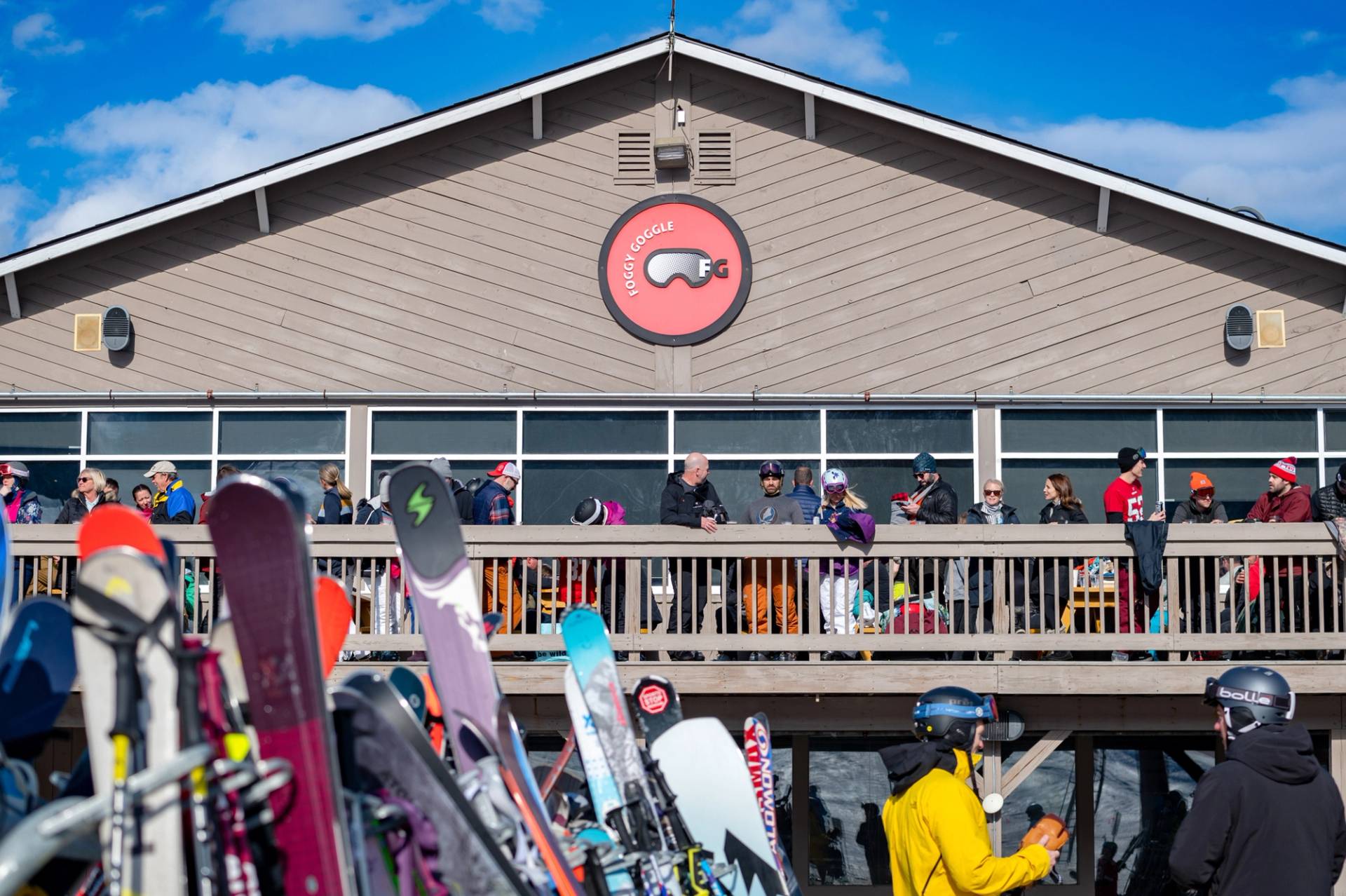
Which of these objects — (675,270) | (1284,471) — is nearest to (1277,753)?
(1284,471)

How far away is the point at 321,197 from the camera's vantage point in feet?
40.1

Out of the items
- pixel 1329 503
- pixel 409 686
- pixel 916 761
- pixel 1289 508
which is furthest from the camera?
pixel 1289 508

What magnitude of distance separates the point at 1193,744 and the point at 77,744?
33.2 feet

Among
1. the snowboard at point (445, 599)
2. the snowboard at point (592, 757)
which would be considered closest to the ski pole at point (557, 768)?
the snowboard at point (592, 757)

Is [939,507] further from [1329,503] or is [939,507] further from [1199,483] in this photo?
[1329,503]

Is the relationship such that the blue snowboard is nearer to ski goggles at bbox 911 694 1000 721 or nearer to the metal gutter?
ski goggles at bbox 911 694 1000 721

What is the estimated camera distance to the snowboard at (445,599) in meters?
3.77

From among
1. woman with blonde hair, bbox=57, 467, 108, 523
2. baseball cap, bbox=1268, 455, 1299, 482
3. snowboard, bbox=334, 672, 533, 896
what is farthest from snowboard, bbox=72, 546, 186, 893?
baseball cap, bbox=1268, 455, 1299, 482

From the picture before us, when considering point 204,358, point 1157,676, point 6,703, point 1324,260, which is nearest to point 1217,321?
point 1324,260

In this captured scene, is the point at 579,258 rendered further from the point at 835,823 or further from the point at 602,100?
the point at 835,823

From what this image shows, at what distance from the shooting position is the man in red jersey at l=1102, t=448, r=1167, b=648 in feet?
29.9

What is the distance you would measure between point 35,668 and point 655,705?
8.57 feet

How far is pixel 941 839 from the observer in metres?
4.84

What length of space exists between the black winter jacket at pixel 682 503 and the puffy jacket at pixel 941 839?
4099 mm
